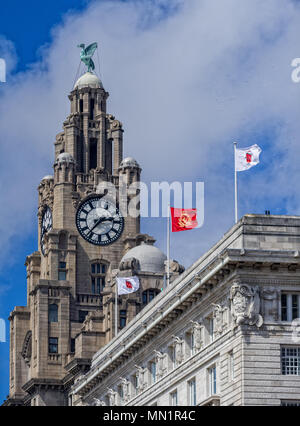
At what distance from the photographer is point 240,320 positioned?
9025 centimetres

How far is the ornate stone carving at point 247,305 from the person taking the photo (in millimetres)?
90375

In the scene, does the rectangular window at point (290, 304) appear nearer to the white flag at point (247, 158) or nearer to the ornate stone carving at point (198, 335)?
the ornate stone carving at point (198, 335)

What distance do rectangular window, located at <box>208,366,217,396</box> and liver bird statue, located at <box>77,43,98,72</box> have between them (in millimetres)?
104033

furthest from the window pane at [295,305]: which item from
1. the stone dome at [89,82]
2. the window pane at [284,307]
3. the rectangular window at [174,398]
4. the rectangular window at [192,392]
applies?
the stone dome at [89,82]

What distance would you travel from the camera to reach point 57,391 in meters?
167

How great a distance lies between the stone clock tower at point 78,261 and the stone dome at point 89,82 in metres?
0.13

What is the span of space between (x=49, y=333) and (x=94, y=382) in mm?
40475

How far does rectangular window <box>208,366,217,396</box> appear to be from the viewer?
96375 mm

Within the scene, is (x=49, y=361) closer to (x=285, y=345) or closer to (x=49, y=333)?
(x=49, y=333)

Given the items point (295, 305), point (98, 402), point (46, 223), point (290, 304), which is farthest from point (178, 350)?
point (46, 223)

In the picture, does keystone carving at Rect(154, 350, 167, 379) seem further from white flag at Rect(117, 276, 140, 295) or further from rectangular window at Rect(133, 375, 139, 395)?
white flag at Rect(117, 276, 140, 295)

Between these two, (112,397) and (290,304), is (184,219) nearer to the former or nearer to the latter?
(112,397)
